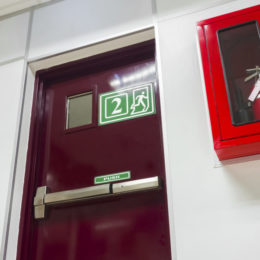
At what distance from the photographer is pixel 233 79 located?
1.50 metres

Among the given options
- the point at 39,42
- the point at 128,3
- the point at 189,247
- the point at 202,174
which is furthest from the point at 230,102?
the point at 39,42

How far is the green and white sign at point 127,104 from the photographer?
6.19 feet

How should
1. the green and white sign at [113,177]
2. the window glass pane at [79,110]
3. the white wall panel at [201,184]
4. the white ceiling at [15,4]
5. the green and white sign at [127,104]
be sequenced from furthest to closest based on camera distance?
the white ceiling at [15,4] < the window glass pane at [79,110] < the green and white sign at [127,104] < the green and white sign at [113,177] < the white wall panel at [201,184]

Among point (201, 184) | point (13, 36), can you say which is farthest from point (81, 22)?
point (201, 184)

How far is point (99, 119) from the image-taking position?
1.95 metres

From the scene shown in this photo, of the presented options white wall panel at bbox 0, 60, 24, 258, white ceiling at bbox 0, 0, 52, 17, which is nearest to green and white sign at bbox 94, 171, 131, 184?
white wall panel at bbox 0, 60, 24, 258

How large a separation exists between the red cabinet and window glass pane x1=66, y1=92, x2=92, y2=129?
0.74 m

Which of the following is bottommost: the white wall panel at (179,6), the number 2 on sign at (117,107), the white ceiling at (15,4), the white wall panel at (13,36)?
the number 2 on sign at (117,107)

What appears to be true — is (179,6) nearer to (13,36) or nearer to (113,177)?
(113,177)

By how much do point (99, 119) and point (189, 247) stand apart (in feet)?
2.83

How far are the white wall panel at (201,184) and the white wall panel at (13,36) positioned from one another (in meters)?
1.03

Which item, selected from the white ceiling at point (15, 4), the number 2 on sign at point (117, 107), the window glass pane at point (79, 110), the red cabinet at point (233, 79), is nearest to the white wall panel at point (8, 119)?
the window glass pane at point (79, 110)

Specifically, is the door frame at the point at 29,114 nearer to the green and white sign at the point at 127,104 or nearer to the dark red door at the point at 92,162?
the dark red door at the point at 92,162

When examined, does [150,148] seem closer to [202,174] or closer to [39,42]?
[202,174]
